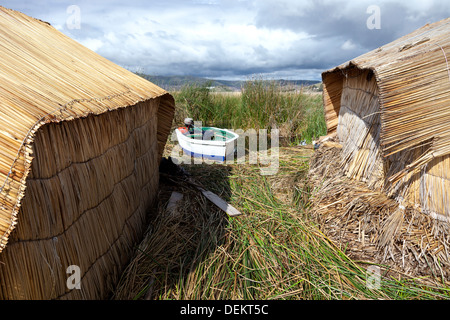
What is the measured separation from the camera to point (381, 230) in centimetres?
275

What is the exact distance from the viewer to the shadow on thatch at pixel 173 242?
91.5 inches

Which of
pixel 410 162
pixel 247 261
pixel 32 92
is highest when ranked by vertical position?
pixel 32 92

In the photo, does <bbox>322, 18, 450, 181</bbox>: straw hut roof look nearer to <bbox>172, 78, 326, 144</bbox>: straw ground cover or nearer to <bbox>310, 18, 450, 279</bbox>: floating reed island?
<bbox>310, 18, 450, 279</bbox>: floating reed island

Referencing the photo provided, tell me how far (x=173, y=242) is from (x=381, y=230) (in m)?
1.85

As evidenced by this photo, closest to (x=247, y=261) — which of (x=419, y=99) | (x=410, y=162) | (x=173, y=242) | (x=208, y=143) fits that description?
(x=173, y=242)

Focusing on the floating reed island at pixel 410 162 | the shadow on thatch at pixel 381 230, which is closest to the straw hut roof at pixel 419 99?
the floating reed island at pixel 410 162

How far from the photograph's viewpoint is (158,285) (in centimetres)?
236

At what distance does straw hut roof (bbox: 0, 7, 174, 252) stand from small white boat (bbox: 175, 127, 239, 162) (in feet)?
8.74

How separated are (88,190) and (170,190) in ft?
6.57

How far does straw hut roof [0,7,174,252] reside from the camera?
116 cm

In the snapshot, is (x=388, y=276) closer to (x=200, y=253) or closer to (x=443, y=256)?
(x=443, y=256)

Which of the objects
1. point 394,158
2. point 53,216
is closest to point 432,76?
point 394,158

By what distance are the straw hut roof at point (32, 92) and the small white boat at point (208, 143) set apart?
2665 mm

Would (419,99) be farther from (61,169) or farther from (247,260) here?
(61,169)
